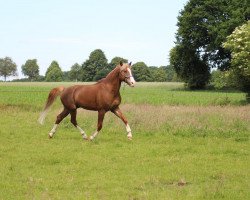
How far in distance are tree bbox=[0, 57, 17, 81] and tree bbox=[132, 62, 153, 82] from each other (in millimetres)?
60992

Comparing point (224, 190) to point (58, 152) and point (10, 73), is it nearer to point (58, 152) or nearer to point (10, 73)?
point (58, 152)

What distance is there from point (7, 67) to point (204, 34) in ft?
449

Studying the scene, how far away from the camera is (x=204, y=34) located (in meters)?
66.8

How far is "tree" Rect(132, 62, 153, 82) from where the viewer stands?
158 metres

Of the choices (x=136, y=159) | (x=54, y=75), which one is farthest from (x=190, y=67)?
(x=54, y=75)

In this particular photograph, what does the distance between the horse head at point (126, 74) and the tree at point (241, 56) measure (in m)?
17.8

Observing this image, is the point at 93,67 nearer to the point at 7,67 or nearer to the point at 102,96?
the point at 7,67

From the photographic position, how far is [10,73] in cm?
18888

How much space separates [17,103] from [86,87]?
2130cm

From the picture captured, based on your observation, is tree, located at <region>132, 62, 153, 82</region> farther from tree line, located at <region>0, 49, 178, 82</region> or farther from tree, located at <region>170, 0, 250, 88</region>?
tree, located at <region>170, 0, 250, 88</region>

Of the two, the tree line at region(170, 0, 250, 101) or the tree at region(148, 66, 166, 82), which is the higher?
the tree line at region(170, 0, 250, 101)

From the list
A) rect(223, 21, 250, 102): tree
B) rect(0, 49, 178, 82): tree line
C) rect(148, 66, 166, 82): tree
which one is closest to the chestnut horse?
rect(223, 21, 250, 102): tree

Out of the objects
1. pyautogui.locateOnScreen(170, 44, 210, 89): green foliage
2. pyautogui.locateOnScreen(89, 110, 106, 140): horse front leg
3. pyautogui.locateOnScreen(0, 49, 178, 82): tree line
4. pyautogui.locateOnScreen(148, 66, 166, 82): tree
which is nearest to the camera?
pyautogui.locateOnScreen(89, 110, 106, 140): horse front leg

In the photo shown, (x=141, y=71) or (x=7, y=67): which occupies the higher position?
(x=7, y=67)
